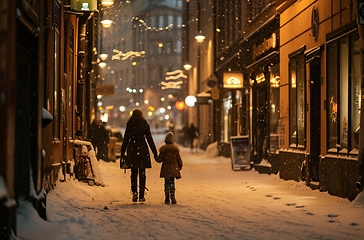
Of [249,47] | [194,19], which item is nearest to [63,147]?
[249,47]

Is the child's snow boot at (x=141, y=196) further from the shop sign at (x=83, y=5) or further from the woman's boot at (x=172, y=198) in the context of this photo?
the shop sign at (x=83, y=5)

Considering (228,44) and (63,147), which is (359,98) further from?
(228,44)

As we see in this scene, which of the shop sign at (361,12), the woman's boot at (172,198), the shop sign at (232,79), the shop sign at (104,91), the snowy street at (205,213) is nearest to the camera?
the snowy street at (205,213)

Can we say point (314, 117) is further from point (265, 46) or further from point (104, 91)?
point (104, 91)

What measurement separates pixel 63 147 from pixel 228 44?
19.9m

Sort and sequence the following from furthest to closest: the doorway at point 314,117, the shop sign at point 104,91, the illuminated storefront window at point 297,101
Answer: the shop sign at point 104,91 < the illuminated storefront window at point 297,101 < the doorway at point 314,117

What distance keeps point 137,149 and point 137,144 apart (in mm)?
120

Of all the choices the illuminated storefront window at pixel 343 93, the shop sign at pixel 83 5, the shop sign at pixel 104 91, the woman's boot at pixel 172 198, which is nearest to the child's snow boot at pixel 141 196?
the woman's boot at pixel 172 198

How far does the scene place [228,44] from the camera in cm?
3859

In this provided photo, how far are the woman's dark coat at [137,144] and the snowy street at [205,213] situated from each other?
0.85 meters

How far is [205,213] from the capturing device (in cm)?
1395

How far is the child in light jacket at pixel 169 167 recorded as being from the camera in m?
15.9

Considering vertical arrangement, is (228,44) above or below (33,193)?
above

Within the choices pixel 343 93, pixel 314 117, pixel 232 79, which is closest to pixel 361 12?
pixel 343 93
